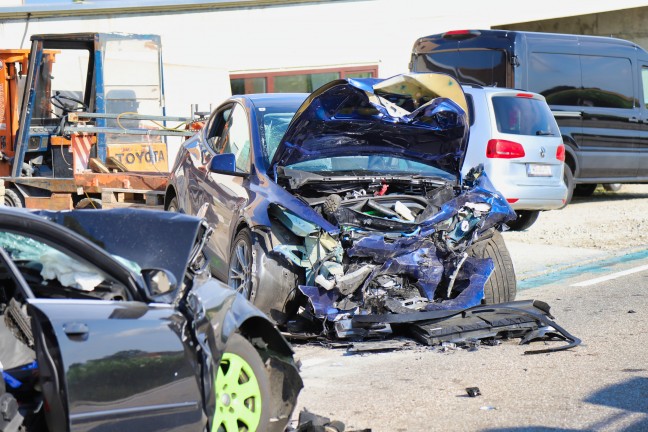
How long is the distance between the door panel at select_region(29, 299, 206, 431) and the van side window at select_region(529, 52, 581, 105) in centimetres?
1209

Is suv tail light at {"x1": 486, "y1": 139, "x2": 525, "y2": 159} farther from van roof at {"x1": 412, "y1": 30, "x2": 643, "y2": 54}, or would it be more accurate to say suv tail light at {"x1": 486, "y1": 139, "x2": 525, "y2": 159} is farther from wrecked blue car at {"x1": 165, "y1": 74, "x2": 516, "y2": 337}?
wrecked blue car at {"x1": 165, "y1": 74, "x2": 516, "y2": 337}

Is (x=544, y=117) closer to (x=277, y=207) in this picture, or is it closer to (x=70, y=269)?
(x=277, y=207)

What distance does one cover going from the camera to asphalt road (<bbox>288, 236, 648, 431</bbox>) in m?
5.66

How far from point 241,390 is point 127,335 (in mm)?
819

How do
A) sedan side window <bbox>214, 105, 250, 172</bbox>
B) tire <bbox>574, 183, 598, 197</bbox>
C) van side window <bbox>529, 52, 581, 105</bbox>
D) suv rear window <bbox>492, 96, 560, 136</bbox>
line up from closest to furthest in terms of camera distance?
sedan side window <bbox>214, 105, 250, 172</bbox>, suv rear window <bbox>492, 96, 560, 136</bbox>, van side window <bbox>529, 52, 581, 105</bbox>, tire <bbox>574, 183, 598, 197</bbox>

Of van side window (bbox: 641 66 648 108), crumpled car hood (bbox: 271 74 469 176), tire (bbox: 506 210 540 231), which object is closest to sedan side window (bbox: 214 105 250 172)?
crumpled car hood (bbox: 271 74 469 176)

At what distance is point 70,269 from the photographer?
467 cm

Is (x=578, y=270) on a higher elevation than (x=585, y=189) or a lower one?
higher

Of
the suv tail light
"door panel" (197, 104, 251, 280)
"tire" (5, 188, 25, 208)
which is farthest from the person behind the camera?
"tire" (5, 188, 25, 208)

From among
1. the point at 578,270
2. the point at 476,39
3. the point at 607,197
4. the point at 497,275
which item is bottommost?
the point at 607,197

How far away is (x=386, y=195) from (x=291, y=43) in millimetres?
13073

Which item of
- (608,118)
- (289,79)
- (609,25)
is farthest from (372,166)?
(609,25)

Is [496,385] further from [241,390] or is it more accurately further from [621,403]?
[241,390]

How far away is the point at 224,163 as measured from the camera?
8438 mm
